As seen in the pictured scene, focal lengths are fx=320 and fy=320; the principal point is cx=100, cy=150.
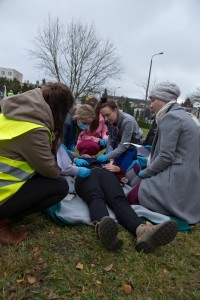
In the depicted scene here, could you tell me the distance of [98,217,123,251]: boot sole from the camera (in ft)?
7.84

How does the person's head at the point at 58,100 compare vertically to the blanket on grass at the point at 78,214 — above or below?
above

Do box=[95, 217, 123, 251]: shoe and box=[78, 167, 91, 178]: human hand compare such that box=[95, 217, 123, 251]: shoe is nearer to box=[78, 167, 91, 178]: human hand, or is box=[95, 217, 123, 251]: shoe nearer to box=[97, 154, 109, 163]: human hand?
box=[78, 167, 91, 178]: human hand

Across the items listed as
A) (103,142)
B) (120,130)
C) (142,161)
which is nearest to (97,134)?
(103,142)

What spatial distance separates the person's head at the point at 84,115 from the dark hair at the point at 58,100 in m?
1.95

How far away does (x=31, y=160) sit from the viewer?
2.49 meters

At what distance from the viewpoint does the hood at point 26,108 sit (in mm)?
2410

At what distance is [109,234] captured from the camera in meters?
2.43

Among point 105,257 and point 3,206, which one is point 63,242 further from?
point 3,206

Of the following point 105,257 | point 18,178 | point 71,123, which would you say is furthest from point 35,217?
point 71,123

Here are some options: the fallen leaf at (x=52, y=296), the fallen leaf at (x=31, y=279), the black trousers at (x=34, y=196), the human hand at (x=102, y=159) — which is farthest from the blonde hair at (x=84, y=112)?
the fallen leaf at (x=52, y=296)

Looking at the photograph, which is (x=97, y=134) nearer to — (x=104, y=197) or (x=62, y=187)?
(x=104, y=197)

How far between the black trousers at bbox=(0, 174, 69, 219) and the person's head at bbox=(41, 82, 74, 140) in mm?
411

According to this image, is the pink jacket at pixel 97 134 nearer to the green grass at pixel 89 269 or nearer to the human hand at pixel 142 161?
the human hand at pixel 142 161

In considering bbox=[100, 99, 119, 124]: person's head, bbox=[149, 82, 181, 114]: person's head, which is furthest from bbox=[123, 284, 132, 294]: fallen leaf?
bbox=[100, 99, 119, 124]: person's head
